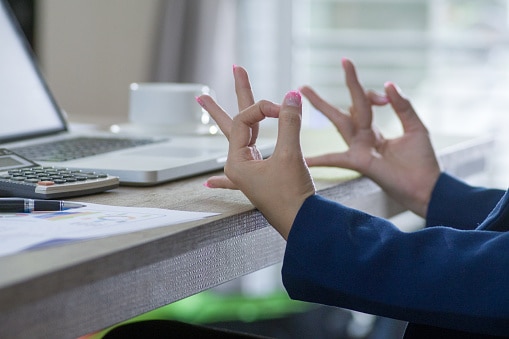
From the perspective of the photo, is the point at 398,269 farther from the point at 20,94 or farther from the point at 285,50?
the point at 285,50

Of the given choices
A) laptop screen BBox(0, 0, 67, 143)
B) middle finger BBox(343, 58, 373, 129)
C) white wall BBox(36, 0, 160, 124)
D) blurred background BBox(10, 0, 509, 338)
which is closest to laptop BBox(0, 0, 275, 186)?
laptop screen BBox(0, 0, 67, 143)

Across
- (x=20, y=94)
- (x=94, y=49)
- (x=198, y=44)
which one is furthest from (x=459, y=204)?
(x=94, y=49)

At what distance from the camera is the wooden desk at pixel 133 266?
48 cm

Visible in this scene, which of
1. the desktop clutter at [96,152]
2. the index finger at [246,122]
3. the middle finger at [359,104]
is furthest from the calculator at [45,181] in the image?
the middle finger at [359,104]

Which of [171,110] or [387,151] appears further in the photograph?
[171,110]

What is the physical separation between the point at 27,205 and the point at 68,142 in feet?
1.30

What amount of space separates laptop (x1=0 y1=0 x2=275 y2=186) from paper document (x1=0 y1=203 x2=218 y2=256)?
16cm

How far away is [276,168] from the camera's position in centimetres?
72

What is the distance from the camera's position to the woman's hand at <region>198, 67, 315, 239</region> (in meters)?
0.72

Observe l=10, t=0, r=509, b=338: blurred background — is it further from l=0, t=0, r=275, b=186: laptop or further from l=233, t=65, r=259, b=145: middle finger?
l=233, t=65, r=259, b=145: middle finger

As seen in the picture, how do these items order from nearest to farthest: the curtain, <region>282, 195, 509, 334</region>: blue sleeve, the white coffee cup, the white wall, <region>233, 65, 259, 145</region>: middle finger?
<region>282, 195, 509, 334</region>: blue sleeve
<region>233, 65, 259, 145</region>: middle finger
the white coffee cup
the curtain
the white wall

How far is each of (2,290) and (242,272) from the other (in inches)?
11.7

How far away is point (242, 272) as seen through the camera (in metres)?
0.72

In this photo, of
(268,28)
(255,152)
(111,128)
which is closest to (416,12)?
(268,28)
